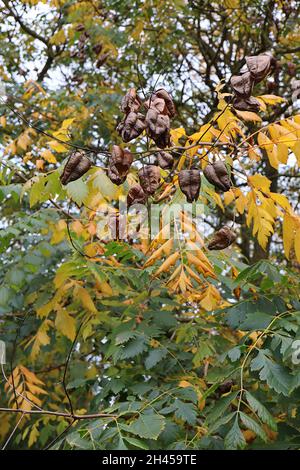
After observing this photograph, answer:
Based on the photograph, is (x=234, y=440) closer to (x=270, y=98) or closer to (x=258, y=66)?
(x=258, y=66)

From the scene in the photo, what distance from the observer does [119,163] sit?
1.85 meters

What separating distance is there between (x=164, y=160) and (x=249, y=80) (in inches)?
14.5

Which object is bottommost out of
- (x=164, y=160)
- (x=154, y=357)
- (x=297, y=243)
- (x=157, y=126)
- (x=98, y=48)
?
(x=154, y=357)

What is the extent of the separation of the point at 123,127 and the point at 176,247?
0.45m

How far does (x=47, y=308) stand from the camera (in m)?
3.25

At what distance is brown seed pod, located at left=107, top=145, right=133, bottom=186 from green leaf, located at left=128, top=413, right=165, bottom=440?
0.80 m

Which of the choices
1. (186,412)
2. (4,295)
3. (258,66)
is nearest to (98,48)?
(4,295)

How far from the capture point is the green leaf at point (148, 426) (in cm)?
188

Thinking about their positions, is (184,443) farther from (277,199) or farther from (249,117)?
(249,117)

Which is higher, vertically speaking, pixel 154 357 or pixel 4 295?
pixel 4 295

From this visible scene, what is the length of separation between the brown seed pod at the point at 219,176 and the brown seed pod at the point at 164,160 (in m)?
0.14

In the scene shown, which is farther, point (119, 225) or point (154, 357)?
point (154, 357)

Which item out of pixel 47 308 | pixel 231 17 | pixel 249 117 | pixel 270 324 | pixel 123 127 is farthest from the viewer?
pixel 231 17

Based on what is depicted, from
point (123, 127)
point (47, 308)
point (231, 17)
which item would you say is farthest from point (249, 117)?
point (231, 17)
